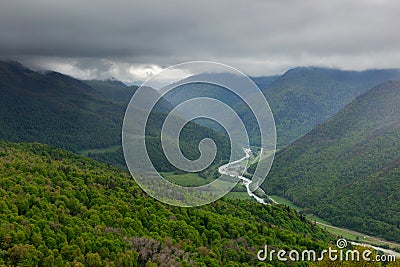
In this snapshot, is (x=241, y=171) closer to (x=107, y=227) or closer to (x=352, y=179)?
(x=107, y=227)

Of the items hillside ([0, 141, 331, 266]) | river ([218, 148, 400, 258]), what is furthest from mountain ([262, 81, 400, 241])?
hillside ([0, 141, 331, 266])

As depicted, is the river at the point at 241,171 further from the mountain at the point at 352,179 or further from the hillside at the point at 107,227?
the mountain at the point at 352,179

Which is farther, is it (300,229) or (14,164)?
(300,229)

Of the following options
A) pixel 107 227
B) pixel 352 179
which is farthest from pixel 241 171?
pixel 352 179

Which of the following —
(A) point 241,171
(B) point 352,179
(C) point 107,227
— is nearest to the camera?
(A) point 241,171

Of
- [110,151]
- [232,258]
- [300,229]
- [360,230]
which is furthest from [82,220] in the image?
[110,151]

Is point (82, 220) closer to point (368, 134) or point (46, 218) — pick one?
point (46, 218)
